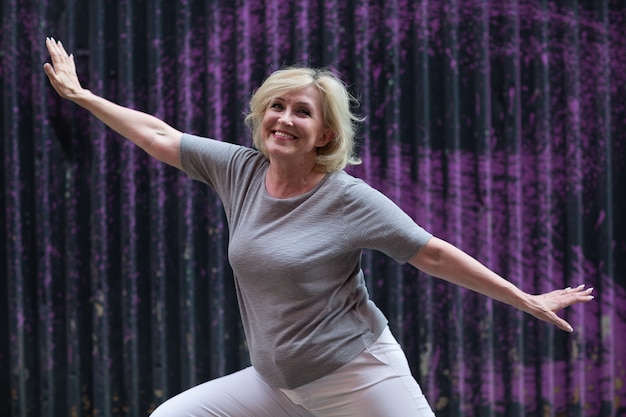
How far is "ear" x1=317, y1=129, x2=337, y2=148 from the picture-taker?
100 inches

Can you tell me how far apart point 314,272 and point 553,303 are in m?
0.76

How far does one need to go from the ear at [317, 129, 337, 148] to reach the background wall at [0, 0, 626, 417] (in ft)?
3.60

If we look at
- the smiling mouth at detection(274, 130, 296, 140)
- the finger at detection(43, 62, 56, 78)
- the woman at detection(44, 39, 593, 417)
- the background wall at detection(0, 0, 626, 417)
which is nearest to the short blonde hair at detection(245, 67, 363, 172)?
the woman at detection(44, 39, 593, 417)

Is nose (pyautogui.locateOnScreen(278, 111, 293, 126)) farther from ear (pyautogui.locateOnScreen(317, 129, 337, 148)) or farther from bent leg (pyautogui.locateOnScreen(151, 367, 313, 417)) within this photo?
bent leg (pyautogui.locateOnScreen(151, 367, 313, 417))

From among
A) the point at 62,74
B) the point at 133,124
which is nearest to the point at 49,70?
the point at 62,74

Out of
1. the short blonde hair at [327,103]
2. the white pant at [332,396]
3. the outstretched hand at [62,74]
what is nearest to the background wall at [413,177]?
the outstretched hand at [62,74]

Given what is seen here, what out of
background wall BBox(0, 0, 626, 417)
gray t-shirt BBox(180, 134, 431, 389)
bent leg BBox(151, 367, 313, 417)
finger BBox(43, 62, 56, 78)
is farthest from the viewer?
background wall BBox(0, 0, 626, 417)

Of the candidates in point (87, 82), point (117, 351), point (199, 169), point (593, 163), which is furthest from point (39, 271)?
point (593, 163)

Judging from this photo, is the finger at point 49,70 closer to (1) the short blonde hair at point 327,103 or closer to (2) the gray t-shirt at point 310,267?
(1) the short blonde hair at point 327,103

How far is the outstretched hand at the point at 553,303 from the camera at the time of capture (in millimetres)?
2389

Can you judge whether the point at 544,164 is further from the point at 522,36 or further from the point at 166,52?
the point at 166,52

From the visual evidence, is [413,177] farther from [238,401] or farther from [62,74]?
[62,74]

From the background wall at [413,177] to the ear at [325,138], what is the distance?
110 centimetres

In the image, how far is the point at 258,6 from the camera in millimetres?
3664
